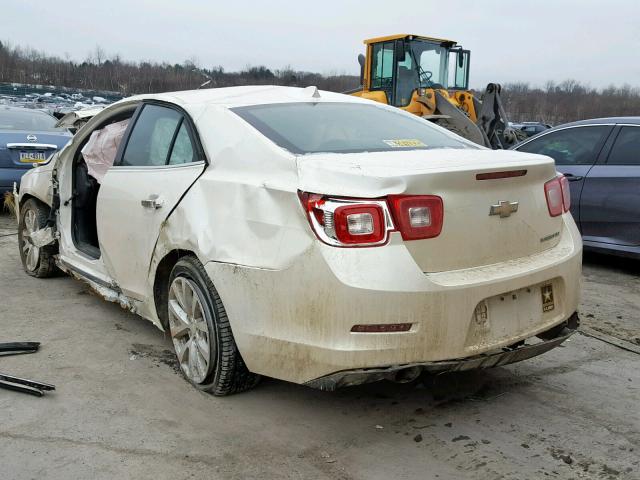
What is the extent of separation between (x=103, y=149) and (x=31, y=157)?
450cm

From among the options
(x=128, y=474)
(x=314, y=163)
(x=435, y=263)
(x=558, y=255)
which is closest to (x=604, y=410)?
(x=558, y=255)

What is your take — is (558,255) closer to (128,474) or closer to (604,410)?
(604,410)

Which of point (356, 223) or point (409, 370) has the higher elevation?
point (356, 223)

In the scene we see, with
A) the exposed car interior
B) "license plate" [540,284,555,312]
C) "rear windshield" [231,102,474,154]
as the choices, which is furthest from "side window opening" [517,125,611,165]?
the exposed car interior

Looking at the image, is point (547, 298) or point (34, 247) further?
point (34, 247)

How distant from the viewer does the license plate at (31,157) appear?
339 inches

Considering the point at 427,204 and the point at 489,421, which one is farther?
the point at 489,421

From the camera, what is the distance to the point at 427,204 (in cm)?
271

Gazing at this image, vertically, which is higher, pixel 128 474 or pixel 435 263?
pixel 435 263

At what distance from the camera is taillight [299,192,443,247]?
2.64 m

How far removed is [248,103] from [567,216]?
1.80 meters

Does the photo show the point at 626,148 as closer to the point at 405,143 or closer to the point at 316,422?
the point at 405,143

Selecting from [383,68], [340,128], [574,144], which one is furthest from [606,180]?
[383,68]

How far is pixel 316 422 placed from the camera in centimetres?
313
